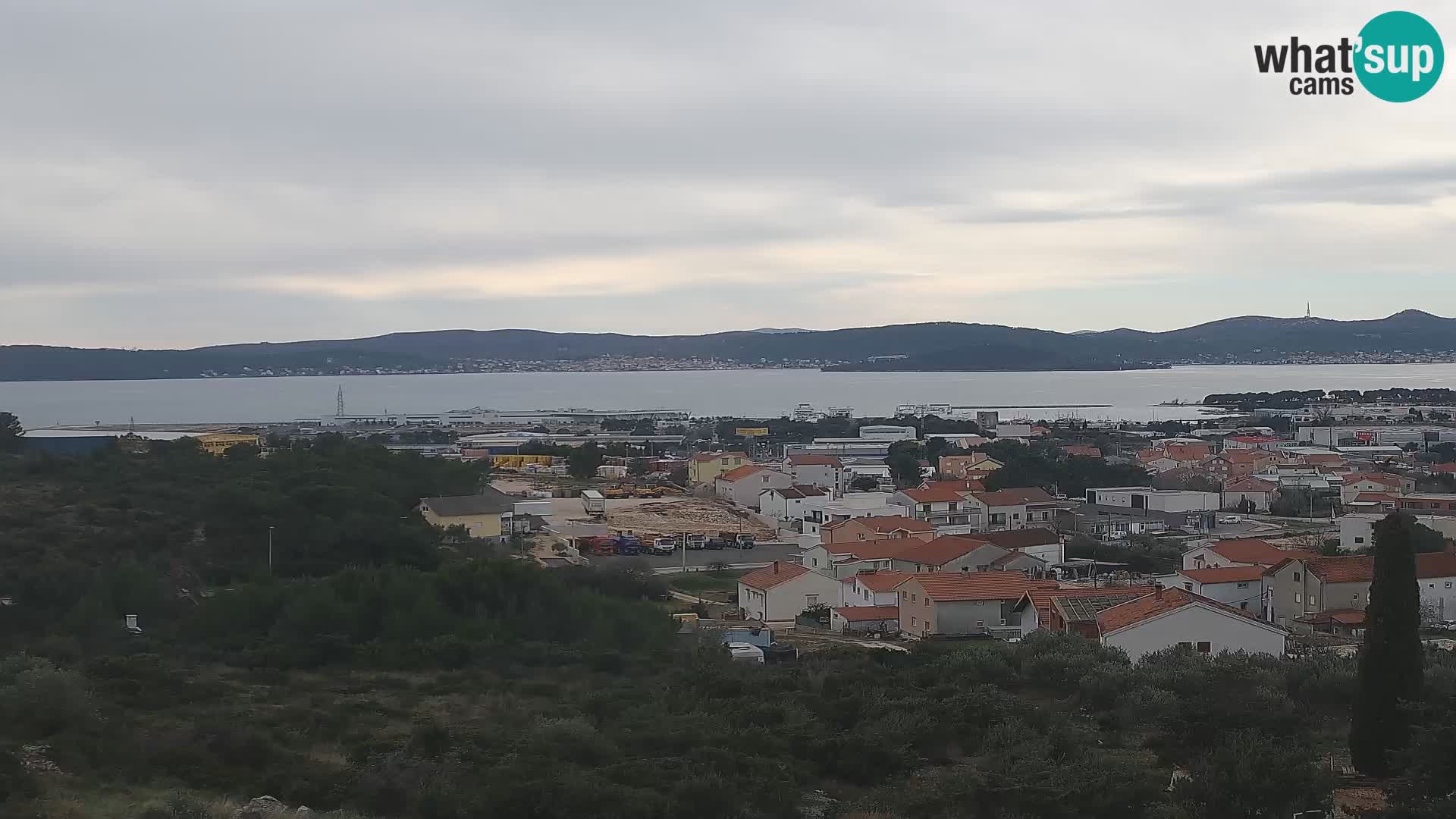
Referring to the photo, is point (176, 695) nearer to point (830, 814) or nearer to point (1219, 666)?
point (830, 814)

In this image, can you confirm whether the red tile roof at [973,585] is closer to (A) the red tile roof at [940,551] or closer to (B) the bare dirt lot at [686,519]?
(A) the red tile roof at [940,551]

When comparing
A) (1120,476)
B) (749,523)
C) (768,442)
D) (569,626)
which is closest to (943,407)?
(768,442)

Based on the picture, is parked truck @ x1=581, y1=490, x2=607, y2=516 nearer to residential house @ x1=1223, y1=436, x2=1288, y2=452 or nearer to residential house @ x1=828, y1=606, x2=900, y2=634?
residential house @ x1=828, y1=606, x2=900, y2=634

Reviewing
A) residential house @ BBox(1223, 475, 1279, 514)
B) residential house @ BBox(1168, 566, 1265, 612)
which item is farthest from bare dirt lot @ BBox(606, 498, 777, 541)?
residential house @ BBox(1223, 475, 1279, 514)

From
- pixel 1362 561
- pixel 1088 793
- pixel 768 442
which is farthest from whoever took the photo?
pixel 768 442

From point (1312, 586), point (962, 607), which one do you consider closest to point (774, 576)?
point (962, 607)
